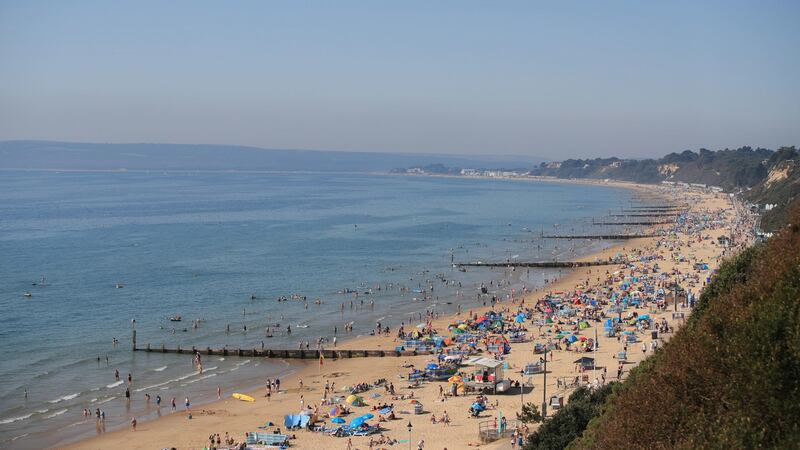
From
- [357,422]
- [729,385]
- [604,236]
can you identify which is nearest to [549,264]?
[604,236]

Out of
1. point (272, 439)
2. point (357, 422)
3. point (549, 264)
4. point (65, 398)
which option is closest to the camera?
point (272, 439)

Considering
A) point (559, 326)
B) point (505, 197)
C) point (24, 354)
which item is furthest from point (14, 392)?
point (505, 197)

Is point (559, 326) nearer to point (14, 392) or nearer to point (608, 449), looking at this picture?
point (14, 392)

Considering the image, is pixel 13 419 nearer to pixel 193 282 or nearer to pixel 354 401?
pixel 354 401

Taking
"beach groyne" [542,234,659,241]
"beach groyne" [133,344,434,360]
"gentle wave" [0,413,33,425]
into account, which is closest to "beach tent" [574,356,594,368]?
"beach groyne" [133,344,434,360]

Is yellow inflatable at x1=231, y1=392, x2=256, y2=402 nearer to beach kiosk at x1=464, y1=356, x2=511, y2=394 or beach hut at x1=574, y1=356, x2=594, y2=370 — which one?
beach kiosk at x1=464, y1=356, x2=511, y2=394

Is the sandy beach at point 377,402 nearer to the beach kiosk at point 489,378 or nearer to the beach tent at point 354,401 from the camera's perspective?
the beach tent at point 354,401
